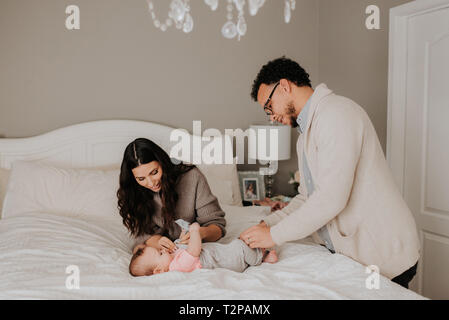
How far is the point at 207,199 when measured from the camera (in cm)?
200

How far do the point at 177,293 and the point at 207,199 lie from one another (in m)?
0.70

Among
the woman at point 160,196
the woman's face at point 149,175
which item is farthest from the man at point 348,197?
the woman's face at point 149,175

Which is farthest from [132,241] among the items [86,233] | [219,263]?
[219,263]

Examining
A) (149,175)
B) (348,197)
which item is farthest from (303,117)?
(149,175)

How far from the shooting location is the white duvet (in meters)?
1.32

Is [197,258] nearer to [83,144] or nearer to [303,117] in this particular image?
[303,117]

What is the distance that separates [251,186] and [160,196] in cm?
131

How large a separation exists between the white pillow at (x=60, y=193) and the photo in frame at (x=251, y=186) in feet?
3.43

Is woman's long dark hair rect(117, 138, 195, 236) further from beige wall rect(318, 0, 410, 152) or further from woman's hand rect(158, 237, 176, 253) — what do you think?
beige wall rect(318, 0, 410, 152)

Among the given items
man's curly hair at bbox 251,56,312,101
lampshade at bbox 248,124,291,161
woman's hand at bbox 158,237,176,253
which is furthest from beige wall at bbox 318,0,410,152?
woman's hand at bbox 158,237,176,253

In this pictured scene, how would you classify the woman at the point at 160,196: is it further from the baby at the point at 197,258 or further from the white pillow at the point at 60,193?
the white pillow at the point at 60,193

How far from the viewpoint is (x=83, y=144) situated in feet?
9.47

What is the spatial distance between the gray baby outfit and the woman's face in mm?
448
